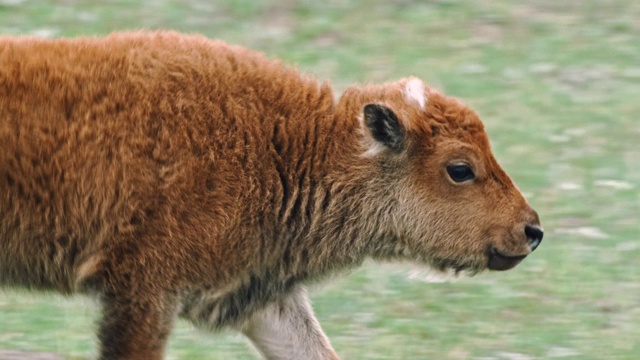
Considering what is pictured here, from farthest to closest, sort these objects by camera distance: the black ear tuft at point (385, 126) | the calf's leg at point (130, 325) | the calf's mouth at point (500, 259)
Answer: the calf's mouth at point (500, 259) → the black ear tuft at point (385, 126) → the calf's leg at point (130, 325)

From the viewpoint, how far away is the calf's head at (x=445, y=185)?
7250 millimetres

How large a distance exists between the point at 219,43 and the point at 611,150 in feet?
19.1

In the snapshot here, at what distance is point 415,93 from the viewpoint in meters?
7.37

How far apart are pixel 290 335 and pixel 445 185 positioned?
1232mm

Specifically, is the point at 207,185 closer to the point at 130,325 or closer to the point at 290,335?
the point at 130,325

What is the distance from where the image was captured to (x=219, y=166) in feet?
22.6

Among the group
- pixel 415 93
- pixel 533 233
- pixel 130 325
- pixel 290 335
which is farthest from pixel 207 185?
pixel 533 233

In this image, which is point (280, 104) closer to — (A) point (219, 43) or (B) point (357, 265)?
(A) point (219, 43)

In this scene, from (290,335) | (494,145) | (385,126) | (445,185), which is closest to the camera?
(385,126)

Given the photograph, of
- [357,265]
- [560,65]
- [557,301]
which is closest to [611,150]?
[560,65]

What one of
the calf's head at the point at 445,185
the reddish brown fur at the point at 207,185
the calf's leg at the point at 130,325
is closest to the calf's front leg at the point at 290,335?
the reddish brown fur at the point at 207,185

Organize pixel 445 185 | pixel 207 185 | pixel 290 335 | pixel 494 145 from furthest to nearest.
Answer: pixel 494 145
pixel 290 335
pixel 445 185
pixel 207 185

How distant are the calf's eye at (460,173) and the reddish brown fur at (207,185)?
4cm

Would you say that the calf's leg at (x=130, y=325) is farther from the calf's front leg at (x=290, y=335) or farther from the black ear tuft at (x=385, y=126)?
the black ear tuft at (x=385, y=126)
